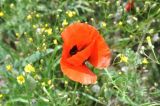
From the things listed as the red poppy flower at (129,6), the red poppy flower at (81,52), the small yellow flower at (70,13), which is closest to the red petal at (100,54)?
the red poppy flower at (81,52)

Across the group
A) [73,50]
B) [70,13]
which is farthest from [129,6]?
[73,50]

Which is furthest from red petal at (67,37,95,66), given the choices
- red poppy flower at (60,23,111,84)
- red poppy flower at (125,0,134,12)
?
red poppy flower at (125,0,134,12)

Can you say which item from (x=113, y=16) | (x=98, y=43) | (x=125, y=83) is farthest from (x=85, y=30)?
(x=113, y=16)

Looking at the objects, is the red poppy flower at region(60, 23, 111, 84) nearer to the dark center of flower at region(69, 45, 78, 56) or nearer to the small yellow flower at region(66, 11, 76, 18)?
the dark center of flower at region(69, 45, 78, 56)

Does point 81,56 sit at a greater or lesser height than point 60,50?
lesser

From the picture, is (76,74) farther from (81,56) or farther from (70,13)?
(70,13)

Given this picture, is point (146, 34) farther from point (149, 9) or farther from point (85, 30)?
point (85, 30)

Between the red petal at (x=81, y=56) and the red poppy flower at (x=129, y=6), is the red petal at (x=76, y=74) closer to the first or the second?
the red petal at (x=81, y=56)
